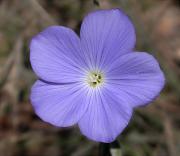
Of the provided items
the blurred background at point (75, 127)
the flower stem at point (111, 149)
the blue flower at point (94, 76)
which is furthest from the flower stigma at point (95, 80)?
the blurred background at point (75, 127)

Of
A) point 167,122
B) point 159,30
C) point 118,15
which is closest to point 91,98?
point 118,15

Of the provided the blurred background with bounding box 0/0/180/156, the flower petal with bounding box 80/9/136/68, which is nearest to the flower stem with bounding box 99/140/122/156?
the flower petal with bounding box 80/9/136/68

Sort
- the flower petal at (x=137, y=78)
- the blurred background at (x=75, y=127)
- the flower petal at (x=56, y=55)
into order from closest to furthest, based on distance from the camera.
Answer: the flower petal at (x=137, y=78), the flower petal at (x=56, y=55), the blurred background at (x=75, y=127)

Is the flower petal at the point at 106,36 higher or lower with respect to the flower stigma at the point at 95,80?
higher

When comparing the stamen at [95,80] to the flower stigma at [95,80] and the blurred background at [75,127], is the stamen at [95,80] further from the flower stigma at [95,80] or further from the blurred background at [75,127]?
the blurred background at [75,127]

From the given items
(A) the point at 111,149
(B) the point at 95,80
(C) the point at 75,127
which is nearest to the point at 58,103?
(B) the point at 95,80

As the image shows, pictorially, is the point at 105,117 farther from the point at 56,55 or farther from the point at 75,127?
the point at 75,127

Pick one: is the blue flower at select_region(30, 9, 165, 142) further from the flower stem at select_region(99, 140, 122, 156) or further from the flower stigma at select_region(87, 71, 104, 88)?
the flower stem at select_region(99, 140, 122, 156)
